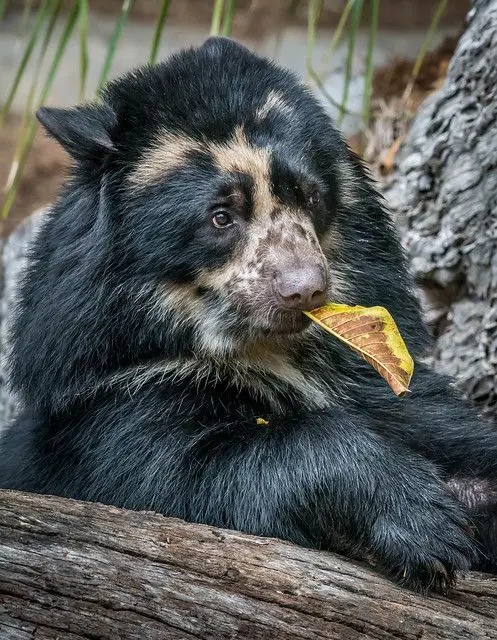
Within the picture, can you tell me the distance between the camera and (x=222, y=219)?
4145 millimetres

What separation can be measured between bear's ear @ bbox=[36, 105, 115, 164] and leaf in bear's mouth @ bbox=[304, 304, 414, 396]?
112 centimetres

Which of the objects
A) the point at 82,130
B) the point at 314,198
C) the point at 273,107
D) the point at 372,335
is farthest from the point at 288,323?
the point at 82,130

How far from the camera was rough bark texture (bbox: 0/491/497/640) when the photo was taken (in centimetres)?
308

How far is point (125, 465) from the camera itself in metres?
4.17

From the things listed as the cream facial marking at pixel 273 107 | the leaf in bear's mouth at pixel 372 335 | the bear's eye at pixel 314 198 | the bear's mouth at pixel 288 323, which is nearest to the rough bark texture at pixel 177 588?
the leaf in bear's mouth at pixel 372 335

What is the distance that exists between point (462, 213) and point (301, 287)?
2.32 meters

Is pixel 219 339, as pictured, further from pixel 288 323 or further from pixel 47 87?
pixel 47 87

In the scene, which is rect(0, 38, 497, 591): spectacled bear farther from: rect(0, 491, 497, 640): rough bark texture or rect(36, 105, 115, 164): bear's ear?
rect(0, 491, 497, 640): rough bark texture

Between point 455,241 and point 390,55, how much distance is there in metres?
4.98

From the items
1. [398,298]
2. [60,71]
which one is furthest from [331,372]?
[60,71]

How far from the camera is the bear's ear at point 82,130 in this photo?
4.25 meters

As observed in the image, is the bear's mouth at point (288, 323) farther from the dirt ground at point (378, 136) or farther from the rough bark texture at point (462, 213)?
the dirt ground at point (378, 136)

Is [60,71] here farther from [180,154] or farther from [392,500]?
[392,500]

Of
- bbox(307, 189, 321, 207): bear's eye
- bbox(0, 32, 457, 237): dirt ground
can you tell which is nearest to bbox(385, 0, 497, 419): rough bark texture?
bbox(0, 32, 457, 237): dirt ground
